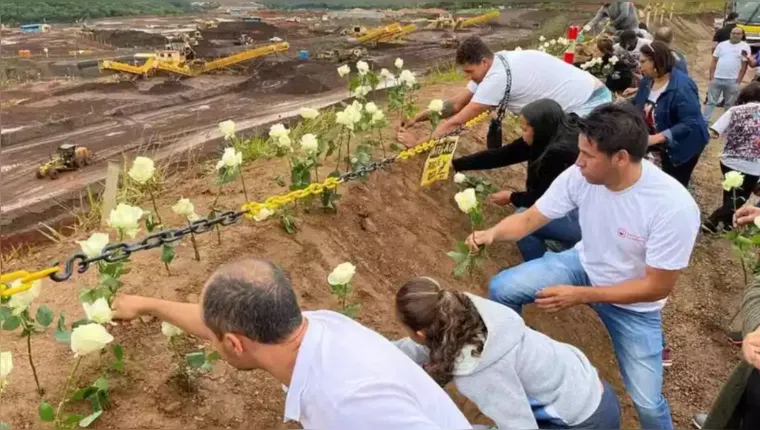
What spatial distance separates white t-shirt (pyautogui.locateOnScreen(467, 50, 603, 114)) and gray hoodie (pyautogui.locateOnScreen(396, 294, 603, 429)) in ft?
7.21

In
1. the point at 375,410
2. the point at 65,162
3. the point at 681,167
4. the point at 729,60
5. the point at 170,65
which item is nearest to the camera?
the point at 375,410

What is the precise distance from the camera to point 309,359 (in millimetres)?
1632

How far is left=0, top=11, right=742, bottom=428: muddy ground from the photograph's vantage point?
2.54 meters

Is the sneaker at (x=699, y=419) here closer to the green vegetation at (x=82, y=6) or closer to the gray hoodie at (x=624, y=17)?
the green vegetation at (x=82, y=6)

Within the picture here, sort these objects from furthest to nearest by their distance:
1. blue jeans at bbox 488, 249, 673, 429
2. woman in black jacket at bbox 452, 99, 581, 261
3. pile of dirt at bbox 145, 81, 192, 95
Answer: pile of dirt at bbox 145, 81, 192, 95 → woman in black jacket at bbox 452, 99, 581, 261 → blue jeans at bbox 488, 249, 673, 429

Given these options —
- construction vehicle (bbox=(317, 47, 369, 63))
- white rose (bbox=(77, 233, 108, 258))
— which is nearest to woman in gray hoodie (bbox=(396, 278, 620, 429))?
white rose (bbox=(77, 233, 108, 258))

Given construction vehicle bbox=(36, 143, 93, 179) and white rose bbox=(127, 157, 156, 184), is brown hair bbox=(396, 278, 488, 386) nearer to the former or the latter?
white rose bbox=(127, 157, 156, 184)

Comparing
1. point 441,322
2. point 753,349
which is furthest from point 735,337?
point 441,322

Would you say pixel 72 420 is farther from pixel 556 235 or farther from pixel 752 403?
pixel 556 235

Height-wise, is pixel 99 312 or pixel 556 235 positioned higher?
pixel 99 312

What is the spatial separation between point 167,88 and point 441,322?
14809 mm

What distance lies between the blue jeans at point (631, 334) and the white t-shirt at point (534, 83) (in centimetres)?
144

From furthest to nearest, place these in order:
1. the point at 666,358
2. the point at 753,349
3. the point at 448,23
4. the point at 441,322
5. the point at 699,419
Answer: the point at 448,23 → the point at 666,358 → the point at 699,419 → the point at 441,322 → the point at 753,349

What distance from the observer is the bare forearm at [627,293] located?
274 cm
